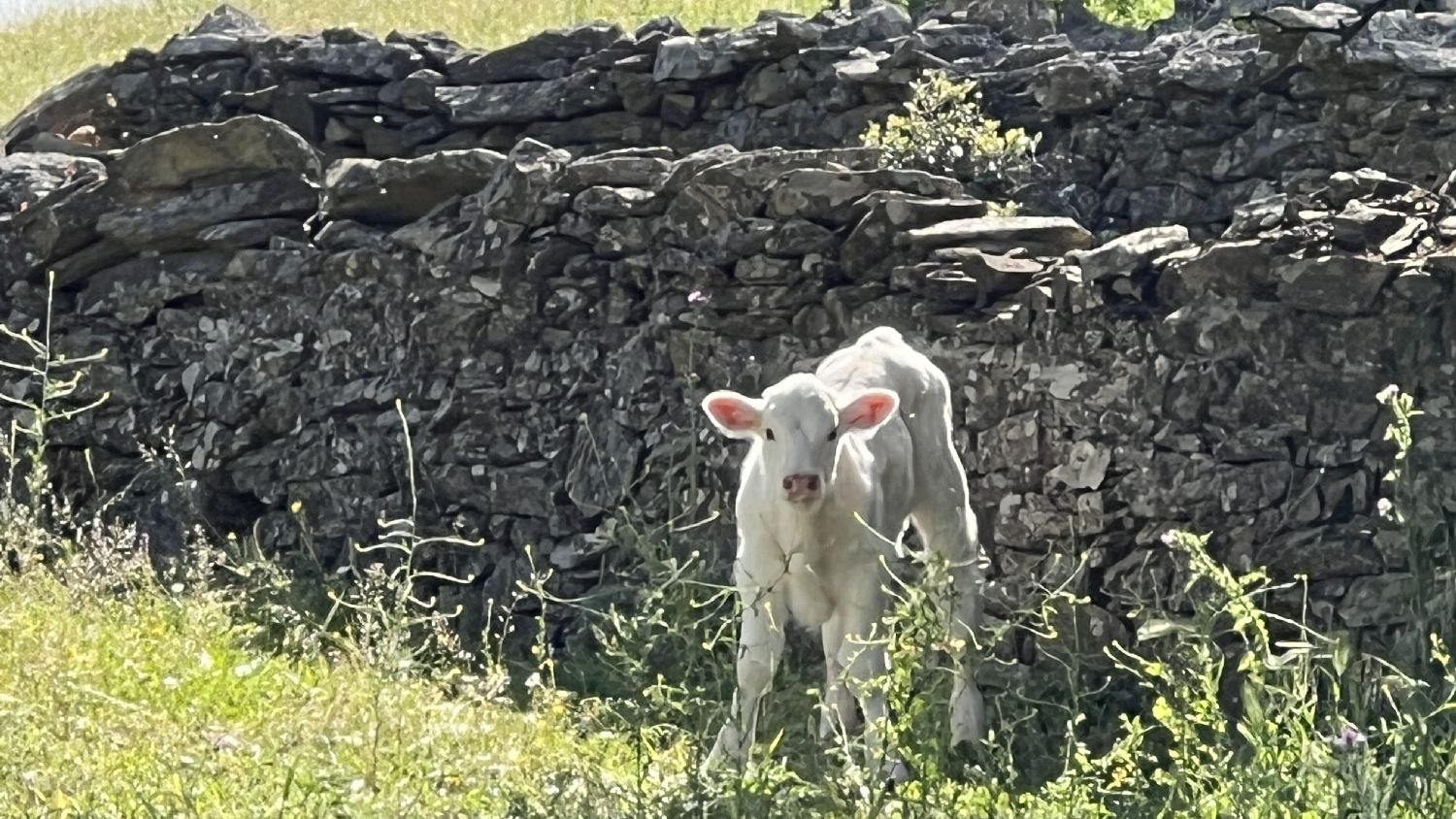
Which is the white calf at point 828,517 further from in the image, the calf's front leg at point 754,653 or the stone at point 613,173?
the stone at point 613,173

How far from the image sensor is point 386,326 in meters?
11.3

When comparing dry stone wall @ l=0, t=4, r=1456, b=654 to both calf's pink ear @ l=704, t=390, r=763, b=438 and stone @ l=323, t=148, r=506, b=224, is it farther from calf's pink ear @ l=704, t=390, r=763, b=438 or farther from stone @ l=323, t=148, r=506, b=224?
calf's pink ear @ l=704, t=390, r=763, b=438

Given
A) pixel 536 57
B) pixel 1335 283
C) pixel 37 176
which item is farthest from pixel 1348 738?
pixel 37 176

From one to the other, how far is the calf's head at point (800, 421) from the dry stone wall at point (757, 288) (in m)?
1.48

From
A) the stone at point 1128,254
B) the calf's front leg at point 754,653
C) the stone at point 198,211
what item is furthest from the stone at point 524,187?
the calf's front leg at point 754,653

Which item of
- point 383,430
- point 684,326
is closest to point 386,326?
point 383,430

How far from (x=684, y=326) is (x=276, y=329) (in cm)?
274

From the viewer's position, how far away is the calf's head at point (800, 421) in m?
7.52

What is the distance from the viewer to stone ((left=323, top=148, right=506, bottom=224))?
455 inches

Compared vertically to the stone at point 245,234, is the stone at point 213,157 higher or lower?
higher

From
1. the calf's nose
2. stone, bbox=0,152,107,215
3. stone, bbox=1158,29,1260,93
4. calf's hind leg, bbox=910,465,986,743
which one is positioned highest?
stone, bbox=0,152,107,215

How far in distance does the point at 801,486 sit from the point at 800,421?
1.09 feet

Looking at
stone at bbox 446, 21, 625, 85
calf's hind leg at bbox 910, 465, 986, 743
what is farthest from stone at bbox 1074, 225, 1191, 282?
stone at bbox 446, 21, 625, 85

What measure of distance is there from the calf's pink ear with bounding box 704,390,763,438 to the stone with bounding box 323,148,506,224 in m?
4.24
